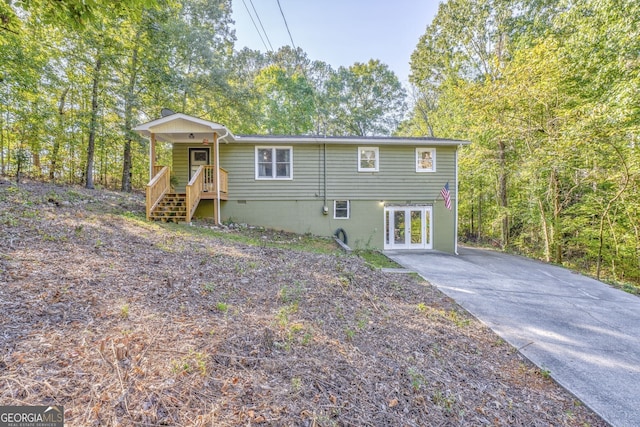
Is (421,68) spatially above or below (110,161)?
above

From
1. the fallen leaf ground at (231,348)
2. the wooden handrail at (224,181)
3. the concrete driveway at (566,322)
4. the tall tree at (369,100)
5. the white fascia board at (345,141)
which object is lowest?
the concrete driveway at (566,322)

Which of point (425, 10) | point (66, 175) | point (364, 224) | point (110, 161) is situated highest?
point (425, 10)

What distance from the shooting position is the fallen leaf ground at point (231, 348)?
1935 mm

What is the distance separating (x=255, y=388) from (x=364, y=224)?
379 inches

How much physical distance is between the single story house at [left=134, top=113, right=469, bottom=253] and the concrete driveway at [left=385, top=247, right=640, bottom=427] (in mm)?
3176

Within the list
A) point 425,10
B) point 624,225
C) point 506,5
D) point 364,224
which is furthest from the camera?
point 425,10

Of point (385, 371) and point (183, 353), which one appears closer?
point (183, 353)

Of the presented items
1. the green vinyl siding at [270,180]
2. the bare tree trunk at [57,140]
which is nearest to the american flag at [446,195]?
the green vinyl siding at [270,180]

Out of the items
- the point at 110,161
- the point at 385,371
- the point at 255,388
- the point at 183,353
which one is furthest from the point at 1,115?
the point at 385,371

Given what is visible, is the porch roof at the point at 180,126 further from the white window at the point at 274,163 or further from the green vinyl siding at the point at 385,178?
the green vinyl siding at the point at 385,178

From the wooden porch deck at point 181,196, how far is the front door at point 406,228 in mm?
6670

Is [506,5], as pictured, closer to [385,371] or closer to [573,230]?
[573,230]

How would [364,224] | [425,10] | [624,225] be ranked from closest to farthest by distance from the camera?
[624,225]
[364,224]
[425,10]

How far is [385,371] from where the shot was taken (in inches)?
107
